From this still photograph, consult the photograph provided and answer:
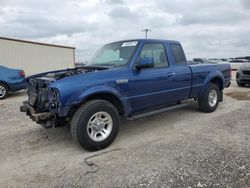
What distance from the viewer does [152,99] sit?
4.89 m

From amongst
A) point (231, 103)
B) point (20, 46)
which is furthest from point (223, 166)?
point (20, 46)

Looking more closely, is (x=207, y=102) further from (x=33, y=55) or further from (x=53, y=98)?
(x=33, y=55)

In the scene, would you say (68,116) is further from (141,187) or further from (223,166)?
(223,166)

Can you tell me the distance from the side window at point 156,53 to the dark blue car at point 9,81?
643 centimetres

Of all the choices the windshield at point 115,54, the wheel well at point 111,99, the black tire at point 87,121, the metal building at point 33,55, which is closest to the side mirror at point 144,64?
the windshield at point 115,54

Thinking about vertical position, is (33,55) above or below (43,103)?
above

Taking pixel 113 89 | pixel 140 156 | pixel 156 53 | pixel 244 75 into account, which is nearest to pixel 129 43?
pixel 156 53

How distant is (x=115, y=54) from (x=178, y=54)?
5.20ft

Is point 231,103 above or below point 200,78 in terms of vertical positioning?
below

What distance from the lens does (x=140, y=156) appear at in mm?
3750

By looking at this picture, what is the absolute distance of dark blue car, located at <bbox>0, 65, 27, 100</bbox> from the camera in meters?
9.41

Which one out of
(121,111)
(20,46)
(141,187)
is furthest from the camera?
(20,46)

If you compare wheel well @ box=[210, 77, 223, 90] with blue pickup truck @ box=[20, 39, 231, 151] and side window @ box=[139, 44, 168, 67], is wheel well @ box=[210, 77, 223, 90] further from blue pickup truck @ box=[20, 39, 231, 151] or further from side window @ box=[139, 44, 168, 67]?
side window @ box=[139, 44, 168, 67]

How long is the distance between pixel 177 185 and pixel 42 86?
2.76 metres
